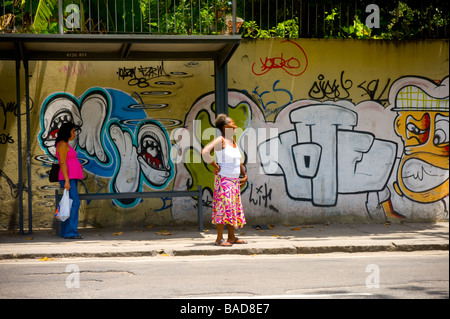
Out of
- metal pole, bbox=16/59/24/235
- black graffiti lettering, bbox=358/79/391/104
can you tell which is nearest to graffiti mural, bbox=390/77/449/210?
black graffiti lettering, bbox=358/79/391/104

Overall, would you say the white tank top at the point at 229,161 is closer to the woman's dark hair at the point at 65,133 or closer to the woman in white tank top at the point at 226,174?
the woman in white tank top at the point at 226,174

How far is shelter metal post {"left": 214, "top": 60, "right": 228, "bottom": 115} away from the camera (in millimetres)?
10500

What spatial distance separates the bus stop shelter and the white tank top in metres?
1.75

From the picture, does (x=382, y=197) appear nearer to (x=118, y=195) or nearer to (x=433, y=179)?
(x=433, y=179)

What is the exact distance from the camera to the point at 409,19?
12.2 meters

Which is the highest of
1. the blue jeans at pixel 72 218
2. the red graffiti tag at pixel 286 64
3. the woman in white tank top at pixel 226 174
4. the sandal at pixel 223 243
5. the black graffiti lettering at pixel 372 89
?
the red graffiti tag at pixel 286 64

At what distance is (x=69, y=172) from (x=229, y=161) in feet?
9.05

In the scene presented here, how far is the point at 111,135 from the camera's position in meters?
11.1

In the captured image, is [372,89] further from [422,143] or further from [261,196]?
[261,196]

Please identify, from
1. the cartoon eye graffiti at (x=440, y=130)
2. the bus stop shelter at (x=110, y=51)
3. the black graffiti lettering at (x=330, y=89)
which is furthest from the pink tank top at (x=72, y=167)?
the cartoon eye graffiti at (x=440, y=130)

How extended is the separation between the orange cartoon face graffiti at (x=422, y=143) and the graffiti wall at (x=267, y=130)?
0.02m

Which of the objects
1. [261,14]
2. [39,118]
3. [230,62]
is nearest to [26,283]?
[39,118]

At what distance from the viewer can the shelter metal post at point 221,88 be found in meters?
10.5

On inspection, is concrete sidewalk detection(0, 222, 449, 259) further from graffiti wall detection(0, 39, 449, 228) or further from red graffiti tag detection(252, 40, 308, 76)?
red graffiti tag detection(252, 40, 308, 76)
